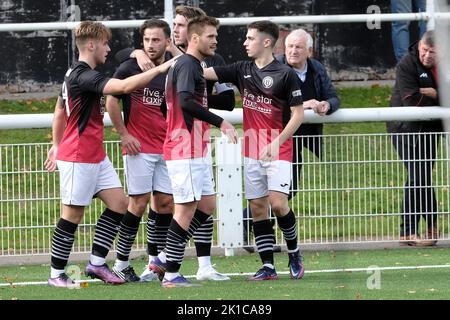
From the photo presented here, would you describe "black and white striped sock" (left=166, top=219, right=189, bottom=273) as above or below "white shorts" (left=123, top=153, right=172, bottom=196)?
below

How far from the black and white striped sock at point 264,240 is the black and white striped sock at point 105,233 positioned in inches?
45.3

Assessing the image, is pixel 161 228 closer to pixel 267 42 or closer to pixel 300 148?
pixel 267 42

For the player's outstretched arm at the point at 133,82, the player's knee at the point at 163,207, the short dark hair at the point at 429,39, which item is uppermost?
the short dark hair at the point at 429,39

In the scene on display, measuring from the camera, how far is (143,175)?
1039 centimetres

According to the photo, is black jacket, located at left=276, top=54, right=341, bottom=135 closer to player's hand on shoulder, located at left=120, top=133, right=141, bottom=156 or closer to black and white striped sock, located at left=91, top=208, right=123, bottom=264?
player's hand on shoulder, located at left=120, top=133, right=141, bottom=156

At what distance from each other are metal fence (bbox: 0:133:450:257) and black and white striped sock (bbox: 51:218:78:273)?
85.4 inches

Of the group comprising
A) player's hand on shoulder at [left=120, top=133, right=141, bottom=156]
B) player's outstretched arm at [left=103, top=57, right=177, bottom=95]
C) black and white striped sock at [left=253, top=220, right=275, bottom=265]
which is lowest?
black and white striped sock at [left=253, top=220, right=275, bottom=265]

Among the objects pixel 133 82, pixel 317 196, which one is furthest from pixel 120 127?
pixel 317 196

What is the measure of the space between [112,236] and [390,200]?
3571 mm

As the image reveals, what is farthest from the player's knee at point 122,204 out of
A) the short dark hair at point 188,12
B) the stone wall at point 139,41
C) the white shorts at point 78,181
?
the stone wall at point 139,41

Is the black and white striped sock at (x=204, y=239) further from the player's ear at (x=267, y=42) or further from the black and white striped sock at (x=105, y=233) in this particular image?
the player's ear at (x=267, y=42)

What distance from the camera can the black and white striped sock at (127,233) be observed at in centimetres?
1027

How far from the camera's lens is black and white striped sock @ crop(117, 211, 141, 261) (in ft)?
33.7

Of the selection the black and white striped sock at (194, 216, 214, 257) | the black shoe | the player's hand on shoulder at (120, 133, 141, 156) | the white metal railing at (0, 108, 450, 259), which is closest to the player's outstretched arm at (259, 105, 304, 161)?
the black and white striped sock at (194, 216, 214, 257)
